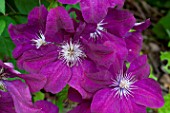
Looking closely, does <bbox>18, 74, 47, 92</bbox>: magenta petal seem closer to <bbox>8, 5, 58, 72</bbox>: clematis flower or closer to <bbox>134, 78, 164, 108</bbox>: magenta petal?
<bbox>8, 5, 58, 72</bbox>: clematis flower

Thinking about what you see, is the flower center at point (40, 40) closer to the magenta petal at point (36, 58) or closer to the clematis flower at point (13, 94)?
the magenta petal at point (36, 58)

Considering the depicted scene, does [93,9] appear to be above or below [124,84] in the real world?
above

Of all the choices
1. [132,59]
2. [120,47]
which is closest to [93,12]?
[120,47]

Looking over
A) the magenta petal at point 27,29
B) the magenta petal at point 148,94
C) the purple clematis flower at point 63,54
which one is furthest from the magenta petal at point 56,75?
the magenta petal at point 148,94

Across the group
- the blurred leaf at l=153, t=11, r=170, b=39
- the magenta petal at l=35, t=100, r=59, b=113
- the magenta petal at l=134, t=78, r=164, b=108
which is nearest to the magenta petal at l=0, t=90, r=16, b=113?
the magenta petal at l=35, t=100, r=59, b=113

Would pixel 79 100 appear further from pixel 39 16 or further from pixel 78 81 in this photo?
pixel 39 16

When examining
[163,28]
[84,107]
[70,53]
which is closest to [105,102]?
[84,107]

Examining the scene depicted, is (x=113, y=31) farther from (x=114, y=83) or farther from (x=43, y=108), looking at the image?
(x=43, y=108)
